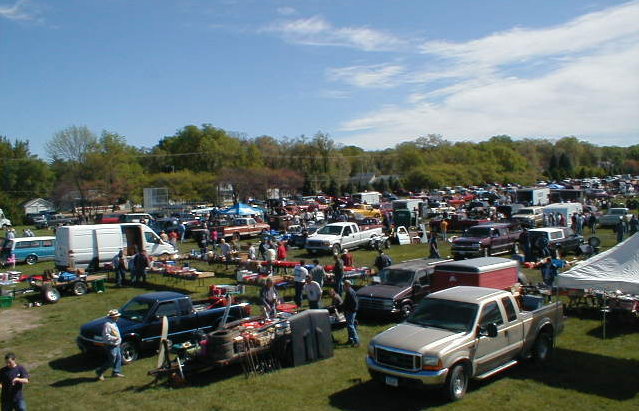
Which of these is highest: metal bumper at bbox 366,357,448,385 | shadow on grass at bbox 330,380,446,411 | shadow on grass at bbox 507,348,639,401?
metal bumper at bbox 366,357,448,385

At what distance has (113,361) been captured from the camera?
1098 cm

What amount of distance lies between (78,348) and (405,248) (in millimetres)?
20140

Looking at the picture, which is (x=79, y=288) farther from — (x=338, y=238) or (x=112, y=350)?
(x=338, y=238)

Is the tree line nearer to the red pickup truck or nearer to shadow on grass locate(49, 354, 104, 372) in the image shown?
the red pickup truck

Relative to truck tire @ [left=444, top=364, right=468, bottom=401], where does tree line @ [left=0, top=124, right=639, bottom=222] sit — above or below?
above

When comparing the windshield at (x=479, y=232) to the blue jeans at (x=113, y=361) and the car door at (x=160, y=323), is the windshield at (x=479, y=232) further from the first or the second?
the blue jeans at (x=113, y=361)

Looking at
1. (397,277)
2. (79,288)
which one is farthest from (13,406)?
(79,288)

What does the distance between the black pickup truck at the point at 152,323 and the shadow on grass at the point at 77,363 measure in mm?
346

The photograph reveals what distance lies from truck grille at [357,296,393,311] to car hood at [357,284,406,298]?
0.36 feet

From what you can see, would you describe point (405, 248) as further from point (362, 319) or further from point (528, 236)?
point (362, 319)

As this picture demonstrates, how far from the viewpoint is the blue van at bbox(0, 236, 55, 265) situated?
1101 inches

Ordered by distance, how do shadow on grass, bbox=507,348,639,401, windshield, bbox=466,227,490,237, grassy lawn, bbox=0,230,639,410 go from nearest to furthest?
grassy lawn, bbox=0,230,639,410 → shadow on grass, bbox=507,348,639,401 → windshield, bbox=466,227,490,237

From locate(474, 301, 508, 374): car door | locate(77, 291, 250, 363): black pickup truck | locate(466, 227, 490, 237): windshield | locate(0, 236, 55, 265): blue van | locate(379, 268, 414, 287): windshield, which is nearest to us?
locate(474, 301, 508, 374): car door

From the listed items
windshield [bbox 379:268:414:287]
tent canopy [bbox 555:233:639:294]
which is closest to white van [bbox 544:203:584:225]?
windshield [bbox 379:268:414:287]
